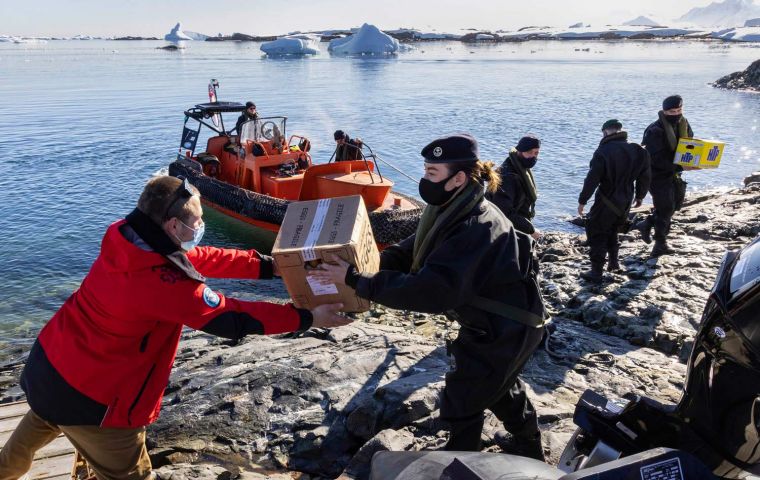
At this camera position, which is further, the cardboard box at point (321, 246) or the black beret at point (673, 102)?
the black beret at point (673, 102)

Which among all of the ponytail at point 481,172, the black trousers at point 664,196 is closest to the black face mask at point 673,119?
the black trousers at point 664,196

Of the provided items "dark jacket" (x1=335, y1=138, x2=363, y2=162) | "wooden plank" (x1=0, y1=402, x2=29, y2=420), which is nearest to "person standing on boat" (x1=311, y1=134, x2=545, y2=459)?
"wooden plank" (x1=0, y1=402, x2=29, y2=420)

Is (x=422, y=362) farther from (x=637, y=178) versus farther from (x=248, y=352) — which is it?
(x=637, y=178)

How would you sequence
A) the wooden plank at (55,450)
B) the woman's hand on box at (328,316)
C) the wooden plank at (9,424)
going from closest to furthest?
1. the woman's hand on box at (328,316)
2. the wooden plank at (55,450)
3. the wooden plank at (9,424)

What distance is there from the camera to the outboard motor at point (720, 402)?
200cm

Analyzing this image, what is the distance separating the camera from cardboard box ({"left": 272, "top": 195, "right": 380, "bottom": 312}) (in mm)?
2713

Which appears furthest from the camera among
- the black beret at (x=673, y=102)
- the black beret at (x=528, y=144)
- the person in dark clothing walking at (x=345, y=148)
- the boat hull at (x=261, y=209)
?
the person in dark clothing walking at (x=345, y=148)

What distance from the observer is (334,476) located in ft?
11.1

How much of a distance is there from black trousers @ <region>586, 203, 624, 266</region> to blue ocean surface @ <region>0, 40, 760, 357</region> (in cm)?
607

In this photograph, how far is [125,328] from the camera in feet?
7.97

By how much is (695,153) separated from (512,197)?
3.27 m

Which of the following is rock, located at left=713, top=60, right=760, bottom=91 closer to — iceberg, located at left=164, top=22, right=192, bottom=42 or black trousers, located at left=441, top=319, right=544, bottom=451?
black trousers, located at left=441, top=319, right=544, bottom=451

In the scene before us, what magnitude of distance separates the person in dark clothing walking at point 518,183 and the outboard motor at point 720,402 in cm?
301

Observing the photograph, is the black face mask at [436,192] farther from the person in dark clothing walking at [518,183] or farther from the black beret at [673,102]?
the black beret at [673,102]
